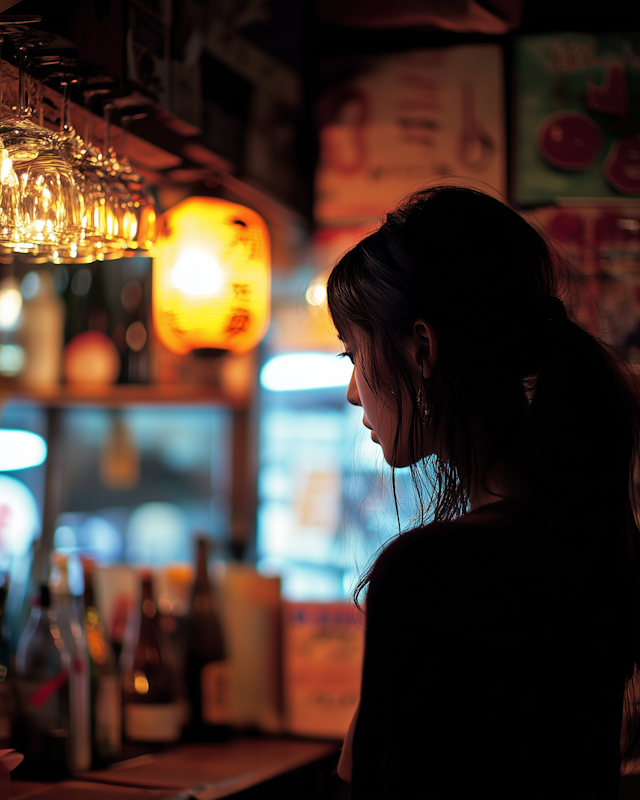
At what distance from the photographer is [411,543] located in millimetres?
783

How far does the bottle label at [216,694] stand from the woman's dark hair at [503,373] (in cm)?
96

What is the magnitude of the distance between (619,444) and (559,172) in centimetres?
142

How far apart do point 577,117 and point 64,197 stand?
1.50m

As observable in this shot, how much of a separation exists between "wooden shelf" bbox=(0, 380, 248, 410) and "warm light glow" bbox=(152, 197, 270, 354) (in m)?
0.81

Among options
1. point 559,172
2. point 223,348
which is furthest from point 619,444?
point 559,172

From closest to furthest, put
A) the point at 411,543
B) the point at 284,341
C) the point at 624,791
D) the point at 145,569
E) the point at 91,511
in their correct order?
the point at 411,543 < the point at 624,791 < the point at 145,569 < the point at 284,341 < the point at 91,511

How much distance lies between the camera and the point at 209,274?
5.97ft

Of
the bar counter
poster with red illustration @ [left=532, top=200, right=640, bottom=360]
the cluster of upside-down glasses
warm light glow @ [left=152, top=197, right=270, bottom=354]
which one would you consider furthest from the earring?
poster with red illustration @ [left=532, top=200, right=640, bottom=360]

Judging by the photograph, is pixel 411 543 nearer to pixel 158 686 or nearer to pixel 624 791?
pixel 624 791

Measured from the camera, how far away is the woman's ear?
2.98ft

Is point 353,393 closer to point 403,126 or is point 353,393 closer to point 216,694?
point 216,694

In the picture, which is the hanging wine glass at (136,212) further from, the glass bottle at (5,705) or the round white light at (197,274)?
the glass bottle at (5,705)

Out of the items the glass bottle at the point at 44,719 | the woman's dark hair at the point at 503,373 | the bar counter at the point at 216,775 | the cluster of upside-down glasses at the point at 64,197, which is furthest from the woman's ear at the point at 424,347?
the glass bottle at the point at 44,719

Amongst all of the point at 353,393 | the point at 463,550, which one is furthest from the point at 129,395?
the point at 463,550
